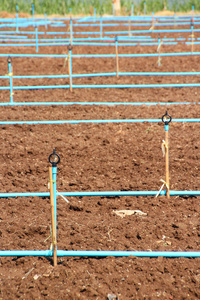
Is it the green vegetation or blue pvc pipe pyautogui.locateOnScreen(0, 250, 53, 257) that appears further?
the green vegetation

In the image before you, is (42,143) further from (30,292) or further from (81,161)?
(30,292)

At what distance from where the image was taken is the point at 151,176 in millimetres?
4844

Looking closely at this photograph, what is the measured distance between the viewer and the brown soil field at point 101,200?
3.04m

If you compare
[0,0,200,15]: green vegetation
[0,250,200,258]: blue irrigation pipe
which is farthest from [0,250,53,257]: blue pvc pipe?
[0,0,200,15]: green vegetation

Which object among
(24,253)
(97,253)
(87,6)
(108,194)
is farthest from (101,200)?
(87,6)

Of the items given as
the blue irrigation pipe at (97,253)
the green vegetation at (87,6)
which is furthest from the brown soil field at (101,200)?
the green vegetation at (87,6)

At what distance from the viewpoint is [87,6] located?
23484 millimetres

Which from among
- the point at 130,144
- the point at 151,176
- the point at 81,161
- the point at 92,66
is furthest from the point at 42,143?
the point at 92,66

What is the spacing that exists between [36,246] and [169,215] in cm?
135

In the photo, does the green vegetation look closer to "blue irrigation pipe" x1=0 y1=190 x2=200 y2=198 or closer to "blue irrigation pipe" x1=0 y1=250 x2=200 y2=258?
"blue irrigation pipe" x1=0 y1=190 x2=200 y2=198

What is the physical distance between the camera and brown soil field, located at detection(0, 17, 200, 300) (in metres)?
3.04

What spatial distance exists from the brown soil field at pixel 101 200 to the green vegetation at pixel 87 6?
53.3 feet

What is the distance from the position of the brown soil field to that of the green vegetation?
16.3 metres

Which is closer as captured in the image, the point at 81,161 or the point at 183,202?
the point at 183,202
